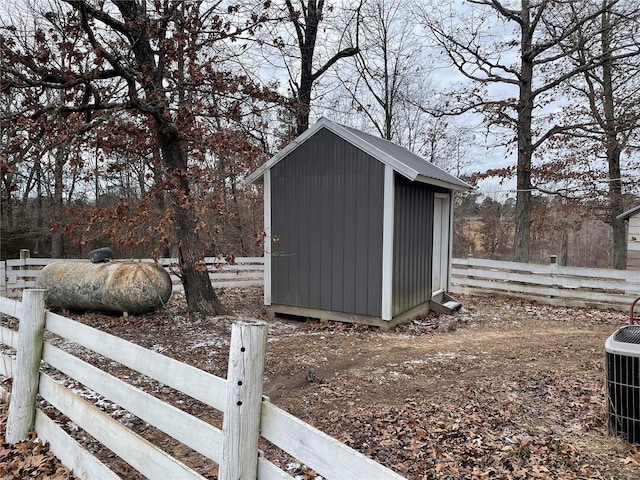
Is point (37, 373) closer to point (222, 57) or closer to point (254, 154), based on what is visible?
point (254, 154)

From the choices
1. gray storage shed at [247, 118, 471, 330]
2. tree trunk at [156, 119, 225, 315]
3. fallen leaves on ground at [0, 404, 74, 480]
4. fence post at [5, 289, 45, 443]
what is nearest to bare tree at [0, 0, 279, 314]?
tree trunk at [156, 119, 225, 315]

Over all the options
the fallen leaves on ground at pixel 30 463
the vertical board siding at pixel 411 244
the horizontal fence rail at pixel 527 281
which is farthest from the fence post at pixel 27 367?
the vertical board siding at pixel 411 244

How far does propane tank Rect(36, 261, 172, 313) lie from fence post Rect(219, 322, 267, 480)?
602 centimetres

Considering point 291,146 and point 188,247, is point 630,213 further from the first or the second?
point 188,247

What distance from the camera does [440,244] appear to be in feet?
30.9

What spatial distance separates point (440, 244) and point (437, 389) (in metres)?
5.55

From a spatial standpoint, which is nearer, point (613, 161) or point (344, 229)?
point (344, 229)

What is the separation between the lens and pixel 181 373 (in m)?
2.14

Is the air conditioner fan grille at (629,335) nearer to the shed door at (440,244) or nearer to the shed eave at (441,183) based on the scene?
the shed eave at (441,183)

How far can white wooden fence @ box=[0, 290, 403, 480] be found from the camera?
5.52ft

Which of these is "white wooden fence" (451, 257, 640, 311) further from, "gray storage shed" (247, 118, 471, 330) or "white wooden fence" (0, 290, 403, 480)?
"white wooden fence" (0, 290, 403, 480)

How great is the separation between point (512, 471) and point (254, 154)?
620 centimetres

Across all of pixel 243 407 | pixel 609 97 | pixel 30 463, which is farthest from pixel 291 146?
pixel 609 97

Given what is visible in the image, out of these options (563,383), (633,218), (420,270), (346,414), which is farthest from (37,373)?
(633,218)
